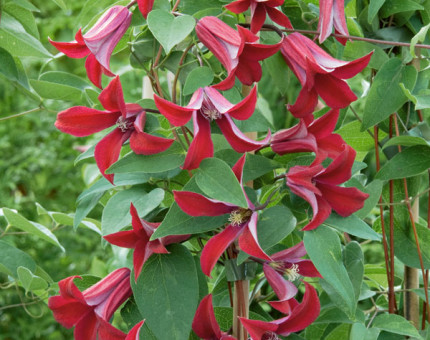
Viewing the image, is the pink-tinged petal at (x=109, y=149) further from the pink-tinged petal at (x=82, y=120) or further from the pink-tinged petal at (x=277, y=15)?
the pink-tinged petal at (x=277, y=15)

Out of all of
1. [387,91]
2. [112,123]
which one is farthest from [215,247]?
[387,91]

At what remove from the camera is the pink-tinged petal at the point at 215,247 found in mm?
520

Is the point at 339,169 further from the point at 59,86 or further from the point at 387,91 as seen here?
the point at 59,86

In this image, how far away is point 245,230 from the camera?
51 centimetres

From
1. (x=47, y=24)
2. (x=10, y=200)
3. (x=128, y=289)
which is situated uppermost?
(x=128, y=289)

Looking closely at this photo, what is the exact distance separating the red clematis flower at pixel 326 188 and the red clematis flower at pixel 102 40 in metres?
0.17

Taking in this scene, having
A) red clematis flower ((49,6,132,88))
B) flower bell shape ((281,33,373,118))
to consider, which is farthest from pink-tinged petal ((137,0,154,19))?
flower bell shape ((281,33,373,118))

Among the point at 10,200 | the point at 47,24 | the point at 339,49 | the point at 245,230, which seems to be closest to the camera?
the point at 245,230

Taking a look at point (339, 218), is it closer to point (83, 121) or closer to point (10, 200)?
point (83, 121)

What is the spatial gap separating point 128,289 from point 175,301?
61 millimetres

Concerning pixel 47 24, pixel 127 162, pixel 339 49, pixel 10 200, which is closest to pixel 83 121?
pixel 127 162

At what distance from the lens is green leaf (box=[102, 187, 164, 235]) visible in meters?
0.55

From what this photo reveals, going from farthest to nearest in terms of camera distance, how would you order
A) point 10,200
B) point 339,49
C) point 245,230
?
point 10,200 → point 339,49 → point 245,230

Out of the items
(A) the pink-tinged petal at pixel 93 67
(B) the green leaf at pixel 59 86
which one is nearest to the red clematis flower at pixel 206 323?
(A) the pink-tinged petal at pixel 93 67
